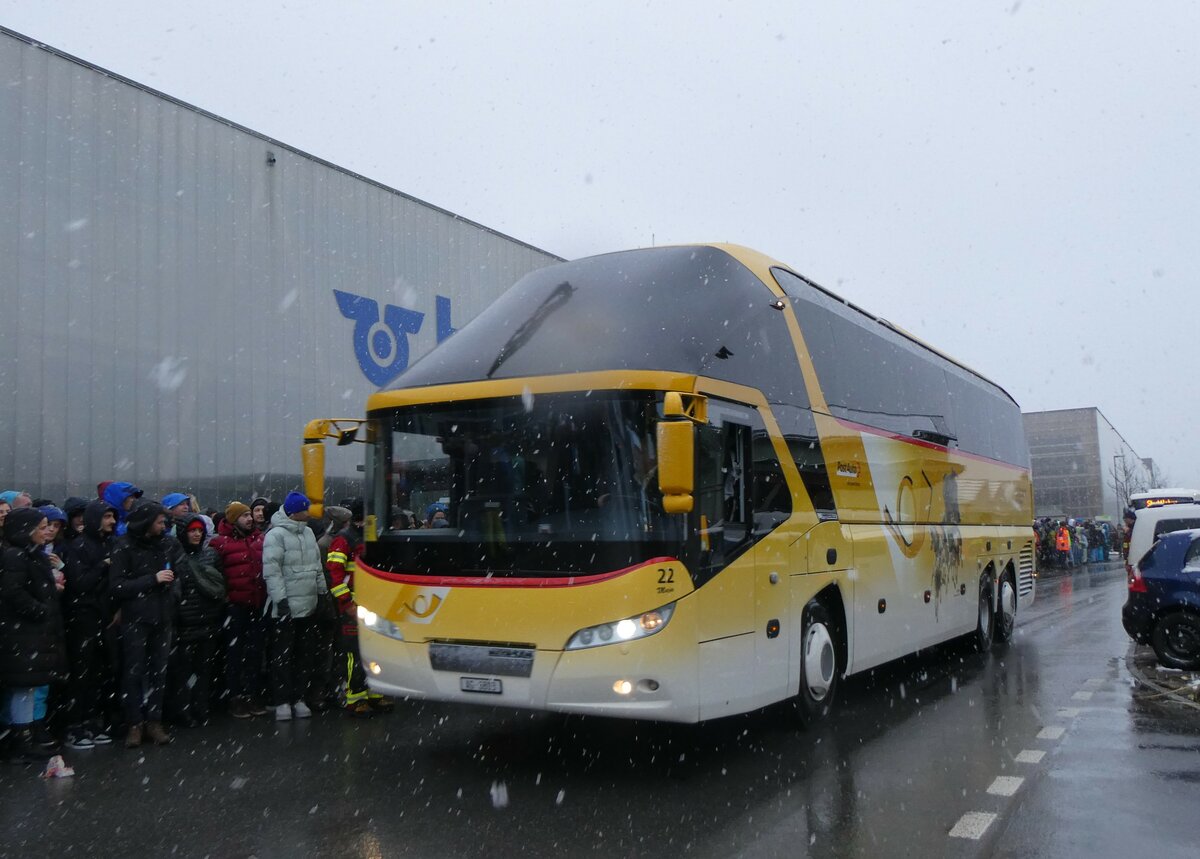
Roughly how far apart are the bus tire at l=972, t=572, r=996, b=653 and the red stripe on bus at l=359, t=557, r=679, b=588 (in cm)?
827

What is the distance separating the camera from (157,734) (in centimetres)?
807

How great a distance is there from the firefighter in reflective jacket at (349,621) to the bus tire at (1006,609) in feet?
27.5

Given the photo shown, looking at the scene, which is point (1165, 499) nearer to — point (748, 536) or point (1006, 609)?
point (1006, 609)

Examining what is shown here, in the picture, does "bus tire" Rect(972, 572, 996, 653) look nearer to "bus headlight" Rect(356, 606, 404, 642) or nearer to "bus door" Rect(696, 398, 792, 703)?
"bus door" Rect(696, 398, 792, 703)

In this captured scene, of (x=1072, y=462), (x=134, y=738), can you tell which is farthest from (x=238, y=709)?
(x=1072, y=462)

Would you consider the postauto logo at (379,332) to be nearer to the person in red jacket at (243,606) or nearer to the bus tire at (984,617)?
the person in red jacket at (243,606)

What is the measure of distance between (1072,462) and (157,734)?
71.5 metres

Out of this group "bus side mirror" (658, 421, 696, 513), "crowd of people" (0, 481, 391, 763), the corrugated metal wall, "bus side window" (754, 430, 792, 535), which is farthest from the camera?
the corrugated metal wall

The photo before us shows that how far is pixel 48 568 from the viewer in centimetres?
776

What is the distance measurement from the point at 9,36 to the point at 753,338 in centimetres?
842

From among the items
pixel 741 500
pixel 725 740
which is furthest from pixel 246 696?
pixel 741 500

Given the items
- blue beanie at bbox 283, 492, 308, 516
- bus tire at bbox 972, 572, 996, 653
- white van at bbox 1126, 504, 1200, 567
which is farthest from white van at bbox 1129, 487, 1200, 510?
blue beanie at bbox 283, 492, 308, 516

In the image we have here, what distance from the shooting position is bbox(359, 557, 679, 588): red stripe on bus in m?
6.28

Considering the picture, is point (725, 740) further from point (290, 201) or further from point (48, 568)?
point (290, 201)
